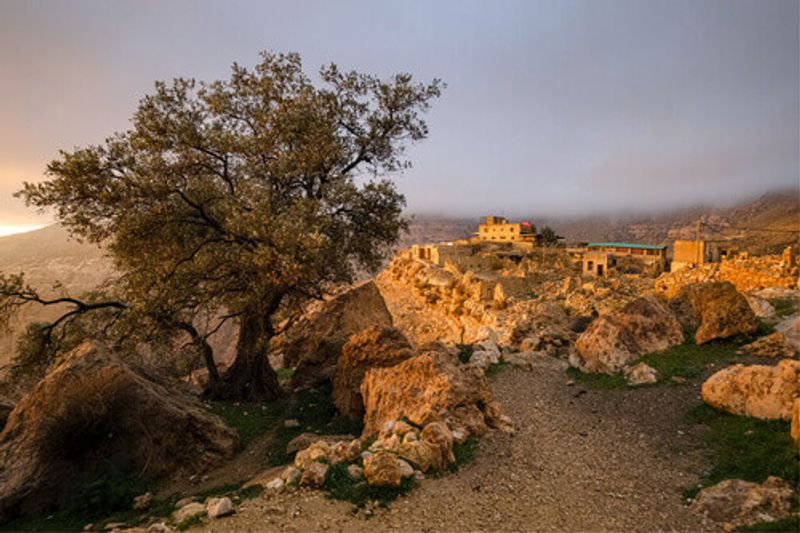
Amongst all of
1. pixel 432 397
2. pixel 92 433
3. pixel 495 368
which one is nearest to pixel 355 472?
pixel 432 397

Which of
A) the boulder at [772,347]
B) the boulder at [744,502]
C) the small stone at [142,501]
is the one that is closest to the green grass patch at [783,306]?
the boulder at [772,347]

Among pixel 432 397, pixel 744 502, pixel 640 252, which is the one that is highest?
pixel 432 397

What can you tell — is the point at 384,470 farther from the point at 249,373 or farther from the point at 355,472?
the point at 249,373

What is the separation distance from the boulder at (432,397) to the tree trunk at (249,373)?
5888mm

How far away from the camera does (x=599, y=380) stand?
14438 mm

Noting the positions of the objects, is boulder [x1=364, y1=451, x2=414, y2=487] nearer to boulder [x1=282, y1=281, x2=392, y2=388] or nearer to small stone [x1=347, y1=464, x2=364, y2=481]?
small stone [x1=347, y1=464, x2=364, y2=481]

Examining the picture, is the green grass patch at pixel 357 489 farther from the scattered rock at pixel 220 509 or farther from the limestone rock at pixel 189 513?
the limestone rock at pixel 189 513

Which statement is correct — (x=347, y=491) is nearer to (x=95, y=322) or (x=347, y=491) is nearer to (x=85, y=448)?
(x=85, y=448)

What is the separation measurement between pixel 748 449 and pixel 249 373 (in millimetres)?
15348

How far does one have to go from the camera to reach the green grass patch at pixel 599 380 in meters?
13.6

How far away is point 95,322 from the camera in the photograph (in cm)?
1388

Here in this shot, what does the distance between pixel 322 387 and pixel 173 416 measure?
683cm

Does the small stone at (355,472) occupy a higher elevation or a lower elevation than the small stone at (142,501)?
higher

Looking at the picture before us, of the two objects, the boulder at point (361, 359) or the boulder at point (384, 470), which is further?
the boulder at point (361, 359)
